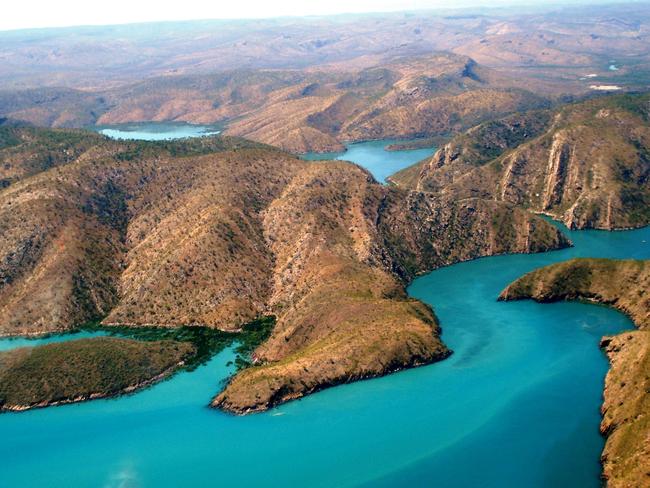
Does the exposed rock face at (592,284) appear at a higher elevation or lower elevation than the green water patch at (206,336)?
higher

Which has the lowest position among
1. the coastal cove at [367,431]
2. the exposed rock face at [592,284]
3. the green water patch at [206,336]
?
the coastal cove at [367,431]

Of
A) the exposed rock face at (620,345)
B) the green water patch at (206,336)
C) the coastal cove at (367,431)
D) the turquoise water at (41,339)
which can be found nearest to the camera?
the exposed rock face at (620,345)

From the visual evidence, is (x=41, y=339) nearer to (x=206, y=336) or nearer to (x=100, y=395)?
(x=100, y=395)

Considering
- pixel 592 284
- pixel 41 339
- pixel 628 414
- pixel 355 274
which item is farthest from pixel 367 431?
pixel 41 339

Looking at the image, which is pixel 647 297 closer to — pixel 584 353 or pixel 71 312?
pixel 584 353

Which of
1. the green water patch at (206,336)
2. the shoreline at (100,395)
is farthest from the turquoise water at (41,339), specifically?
the shoreline at (100,395)

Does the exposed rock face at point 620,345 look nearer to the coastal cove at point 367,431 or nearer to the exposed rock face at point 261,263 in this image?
the coastal cove at point 367,431

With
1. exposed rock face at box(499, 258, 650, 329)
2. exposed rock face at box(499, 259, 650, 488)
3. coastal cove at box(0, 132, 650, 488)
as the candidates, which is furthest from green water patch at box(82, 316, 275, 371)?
exposed rock face at box(499, 258, 650, 329)
